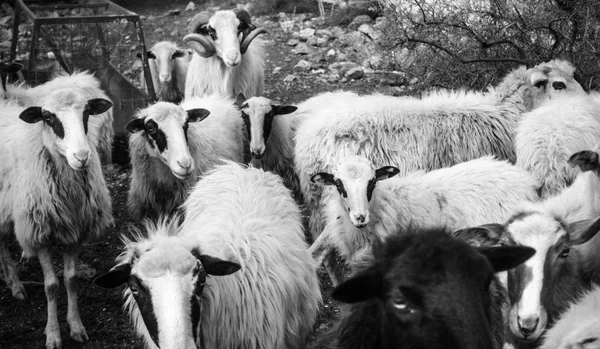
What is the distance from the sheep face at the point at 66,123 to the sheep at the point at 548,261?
283 cm

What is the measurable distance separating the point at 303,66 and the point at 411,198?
5.86 meters

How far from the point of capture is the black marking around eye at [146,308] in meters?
3.58

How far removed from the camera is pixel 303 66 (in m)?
11.0

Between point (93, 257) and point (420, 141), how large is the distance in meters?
3.04

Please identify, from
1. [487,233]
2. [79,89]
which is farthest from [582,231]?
[79,89]

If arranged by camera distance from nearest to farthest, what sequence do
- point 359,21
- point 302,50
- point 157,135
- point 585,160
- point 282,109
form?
1. point 585,160
2. point 157,135
3. point 282,109
4. point 302,50
5. point 359,21

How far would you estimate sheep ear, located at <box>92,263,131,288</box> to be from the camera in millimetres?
3748

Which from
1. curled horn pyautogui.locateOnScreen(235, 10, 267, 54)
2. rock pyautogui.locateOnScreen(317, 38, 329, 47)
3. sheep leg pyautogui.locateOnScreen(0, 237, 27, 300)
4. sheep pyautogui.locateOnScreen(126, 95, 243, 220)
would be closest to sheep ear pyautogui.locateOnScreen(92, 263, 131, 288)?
sheep pyautogui.locateOnScreen(126, 95, 243, 220)

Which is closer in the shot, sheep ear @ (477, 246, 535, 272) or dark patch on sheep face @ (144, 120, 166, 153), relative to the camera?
sheep ear @ (477, 246, 535, 272)

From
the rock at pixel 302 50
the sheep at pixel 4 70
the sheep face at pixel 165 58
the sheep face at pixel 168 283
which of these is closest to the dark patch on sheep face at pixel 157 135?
the sheep at pixel 4 70

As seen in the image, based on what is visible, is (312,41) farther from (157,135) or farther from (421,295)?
(421,295)

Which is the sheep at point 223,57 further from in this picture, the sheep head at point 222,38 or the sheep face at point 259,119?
the sheep face at point 259,119

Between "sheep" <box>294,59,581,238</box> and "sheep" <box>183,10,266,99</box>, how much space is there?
Result: 177cm

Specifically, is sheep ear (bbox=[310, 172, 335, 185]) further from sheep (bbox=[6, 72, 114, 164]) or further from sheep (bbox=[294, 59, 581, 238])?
sheep (bbox=[6, 72, 114, 164])
